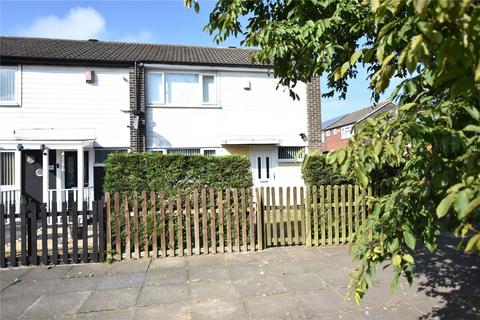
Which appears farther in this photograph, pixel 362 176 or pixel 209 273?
pixel 209 273

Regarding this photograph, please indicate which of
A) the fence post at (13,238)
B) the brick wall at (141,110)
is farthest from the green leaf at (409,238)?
the brick wall at (141,110)

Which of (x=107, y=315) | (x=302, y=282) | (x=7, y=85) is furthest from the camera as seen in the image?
(x=7, y=85)

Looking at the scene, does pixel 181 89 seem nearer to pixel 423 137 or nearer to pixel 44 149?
pixel 44 149

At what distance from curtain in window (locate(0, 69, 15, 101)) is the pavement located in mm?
8686

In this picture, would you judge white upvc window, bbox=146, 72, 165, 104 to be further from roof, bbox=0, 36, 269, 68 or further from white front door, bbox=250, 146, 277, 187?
white front door, bbox=250, 146, 277, 187

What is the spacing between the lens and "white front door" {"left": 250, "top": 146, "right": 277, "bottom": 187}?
558 inches

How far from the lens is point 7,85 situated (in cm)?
1246

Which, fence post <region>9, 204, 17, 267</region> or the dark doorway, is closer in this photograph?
fence post <region>9, 204, 17, 267</region>

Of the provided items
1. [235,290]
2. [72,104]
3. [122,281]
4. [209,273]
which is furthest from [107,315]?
[72,104]

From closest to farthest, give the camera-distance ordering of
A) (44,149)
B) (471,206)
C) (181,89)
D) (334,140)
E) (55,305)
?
(471,206) < (55,305) < (44,149) < (181,89) < (334,140)

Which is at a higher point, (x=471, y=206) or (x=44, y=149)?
(x=44, y=149)

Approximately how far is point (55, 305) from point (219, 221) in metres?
3.09

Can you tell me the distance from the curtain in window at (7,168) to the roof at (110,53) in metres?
3.24

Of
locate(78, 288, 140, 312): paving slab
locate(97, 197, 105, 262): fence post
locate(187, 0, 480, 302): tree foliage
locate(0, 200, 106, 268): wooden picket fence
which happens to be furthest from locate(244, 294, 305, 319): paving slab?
locate(0, 200, 106, 268): wooden picket fence
